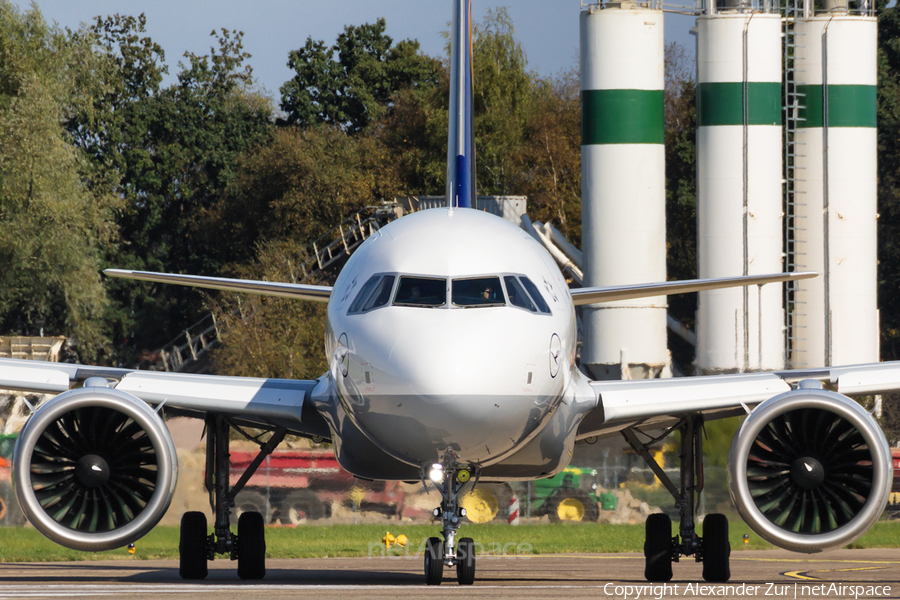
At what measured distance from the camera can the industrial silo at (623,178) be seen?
38281 millimetres

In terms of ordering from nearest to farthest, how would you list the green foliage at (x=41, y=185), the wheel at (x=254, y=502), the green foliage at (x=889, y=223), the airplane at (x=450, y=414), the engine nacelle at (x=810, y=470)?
1. the airplane at (x=450, y=414)
2. the engine nacelle at (x=810, y=470)
3. the wheel at (x=254, y=502)
4. the green foliage at (x=41, y=185)
5. the green foliage at (x=889, y=223)

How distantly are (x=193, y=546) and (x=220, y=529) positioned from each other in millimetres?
363

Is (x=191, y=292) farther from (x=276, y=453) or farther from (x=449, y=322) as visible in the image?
(x=449, y=322)

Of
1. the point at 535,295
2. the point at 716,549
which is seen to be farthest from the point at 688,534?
the point at 535,295

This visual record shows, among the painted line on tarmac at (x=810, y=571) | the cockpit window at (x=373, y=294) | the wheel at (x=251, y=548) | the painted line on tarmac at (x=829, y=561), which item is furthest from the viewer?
the painted line on tarmac at (x=829, y=561)

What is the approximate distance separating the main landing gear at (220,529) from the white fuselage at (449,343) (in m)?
3.52

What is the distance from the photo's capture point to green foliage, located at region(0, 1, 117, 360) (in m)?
43.8

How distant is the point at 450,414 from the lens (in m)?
10.7

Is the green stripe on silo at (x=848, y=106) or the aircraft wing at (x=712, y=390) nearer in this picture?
the aircraft wing at (x=712, y=390)

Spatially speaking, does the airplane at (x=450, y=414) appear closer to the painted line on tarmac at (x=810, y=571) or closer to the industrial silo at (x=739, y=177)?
the painted line on tarmac at (x=810, y=571)

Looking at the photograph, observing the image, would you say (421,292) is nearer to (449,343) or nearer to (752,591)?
(449,343)

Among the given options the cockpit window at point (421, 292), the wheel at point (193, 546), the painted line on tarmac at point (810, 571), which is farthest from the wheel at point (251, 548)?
the painted line on tarmac at point (810, 571)

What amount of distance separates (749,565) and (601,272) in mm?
20358

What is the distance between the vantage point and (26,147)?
1709 inches
